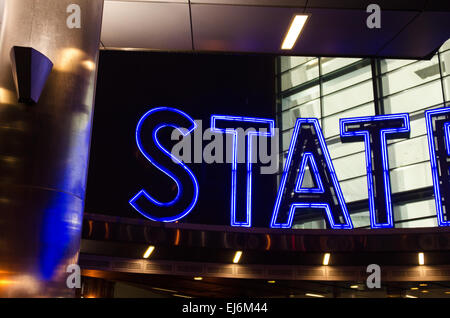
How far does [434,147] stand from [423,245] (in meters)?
5.80

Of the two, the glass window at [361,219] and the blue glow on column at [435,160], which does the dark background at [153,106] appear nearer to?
the glass window at [361,219]

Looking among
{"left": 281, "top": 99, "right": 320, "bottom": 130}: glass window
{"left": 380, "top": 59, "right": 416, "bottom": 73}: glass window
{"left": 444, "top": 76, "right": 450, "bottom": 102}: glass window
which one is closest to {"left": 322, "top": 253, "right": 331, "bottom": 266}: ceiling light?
{"left": 444, "top": 76, "right": 450, "bottom": 102}: glass window

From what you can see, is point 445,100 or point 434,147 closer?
point 434,147

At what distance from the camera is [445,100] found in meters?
24.1

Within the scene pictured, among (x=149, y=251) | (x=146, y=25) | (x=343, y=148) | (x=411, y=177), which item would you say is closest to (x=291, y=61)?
(x=343, y=148)

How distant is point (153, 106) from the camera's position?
24.2 meters

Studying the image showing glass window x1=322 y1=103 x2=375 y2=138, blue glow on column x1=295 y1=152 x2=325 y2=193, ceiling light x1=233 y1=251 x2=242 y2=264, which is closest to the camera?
ceiling light x1=233 y1=251 x2=242 y2=264

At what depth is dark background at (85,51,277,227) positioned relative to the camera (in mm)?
22469

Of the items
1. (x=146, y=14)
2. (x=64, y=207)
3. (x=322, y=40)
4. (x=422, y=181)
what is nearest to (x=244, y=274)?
(x=322, y=40)

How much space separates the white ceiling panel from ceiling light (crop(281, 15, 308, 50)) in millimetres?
1472

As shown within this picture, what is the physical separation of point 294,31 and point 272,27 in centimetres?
36

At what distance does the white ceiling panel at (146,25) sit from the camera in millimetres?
6328

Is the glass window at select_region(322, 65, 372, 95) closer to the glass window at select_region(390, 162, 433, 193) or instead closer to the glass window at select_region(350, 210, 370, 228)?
the glass window at select_region(390, 162, 433, 193)
